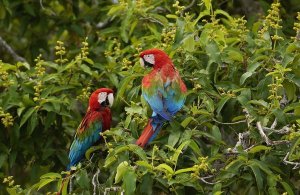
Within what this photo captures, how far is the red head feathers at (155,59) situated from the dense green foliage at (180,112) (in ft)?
0.26

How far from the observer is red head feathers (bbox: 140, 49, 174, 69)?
16.3 feet

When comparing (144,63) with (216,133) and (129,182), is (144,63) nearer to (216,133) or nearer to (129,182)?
(216,133)

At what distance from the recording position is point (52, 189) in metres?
6.07

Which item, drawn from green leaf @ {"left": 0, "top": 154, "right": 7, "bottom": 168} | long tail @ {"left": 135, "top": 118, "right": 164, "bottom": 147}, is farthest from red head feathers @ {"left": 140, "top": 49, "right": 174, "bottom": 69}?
green leaf @ {"left": 0, "top": 154, "right": 7, "bottom": 168}

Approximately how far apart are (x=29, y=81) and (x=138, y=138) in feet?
3.76

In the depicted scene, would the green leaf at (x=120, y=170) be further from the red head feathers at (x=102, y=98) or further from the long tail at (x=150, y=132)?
the red head feathers at (x=102, y=98)

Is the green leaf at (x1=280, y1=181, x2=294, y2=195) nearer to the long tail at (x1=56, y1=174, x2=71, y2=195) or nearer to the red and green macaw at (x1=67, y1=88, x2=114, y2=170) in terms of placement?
the long tail at (x1=56, y1=174, x2=71, y2=195)

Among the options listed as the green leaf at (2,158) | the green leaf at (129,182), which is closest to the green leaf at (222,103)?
the green leaf at (129,182)

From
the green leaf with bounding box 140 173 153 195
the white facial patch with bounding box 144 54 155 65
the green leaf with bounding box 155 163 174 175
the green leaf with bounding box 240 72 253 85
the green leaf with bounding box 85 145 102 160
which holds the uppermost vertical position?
the white facial patch with bounding box 144 54 155 65

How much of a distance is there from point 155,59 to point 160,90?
222mm

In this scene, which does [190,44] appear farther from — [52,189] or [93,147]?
[52,189]

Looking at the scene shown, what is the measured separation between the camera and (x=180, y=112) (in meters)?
4.89

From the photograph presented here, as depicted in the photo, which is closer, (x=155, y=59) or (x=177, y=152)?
(x=177, y=152)

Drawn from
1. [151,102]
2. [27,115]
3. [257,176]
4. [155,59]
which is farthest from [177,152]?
[27,115]
